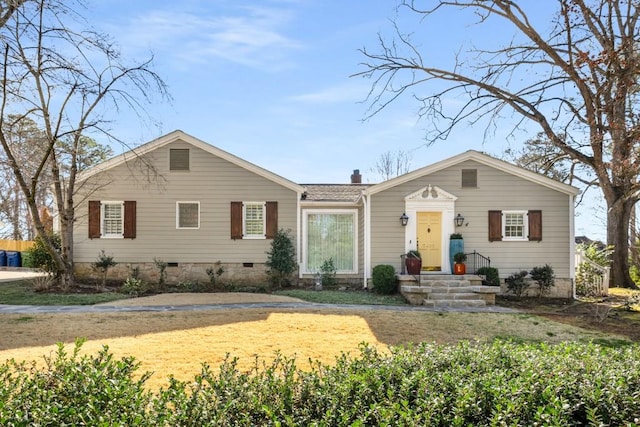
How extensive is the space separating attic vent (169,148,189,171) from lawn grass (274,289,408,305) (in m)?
5.13

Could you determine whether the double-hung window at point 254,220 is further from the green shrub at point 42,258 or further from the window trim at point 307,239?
the green shrub at point 42,258

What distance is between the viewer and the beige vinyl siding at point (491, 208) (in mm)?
16203

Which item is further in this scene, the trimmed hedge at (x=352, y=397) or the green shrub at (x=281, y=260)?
the green shrub at (x=281, y=260)

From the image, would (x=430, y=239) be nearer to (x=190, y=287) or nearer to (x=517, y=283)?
(x=517, y=283)

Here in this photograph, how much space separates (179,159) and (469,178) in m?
9.16

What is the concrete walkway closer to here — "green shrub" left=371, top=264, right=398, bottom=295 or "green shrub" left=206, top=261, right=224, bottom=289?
"green shrub" left=371, top=264, right=398, bottom=295

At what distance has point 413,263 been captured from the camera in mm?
15531

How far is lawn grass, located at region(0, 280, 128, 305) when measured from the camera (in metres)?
13.0

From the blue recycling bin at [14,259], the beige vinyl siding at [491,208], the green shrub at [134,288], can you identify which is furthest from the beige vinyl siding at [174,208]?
the blue recycling bin at [14,259]

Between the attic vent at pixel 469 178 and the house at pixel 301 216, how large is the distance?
0.03 meters

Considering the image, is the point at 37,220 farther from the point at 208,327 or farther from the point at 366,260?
the point at 366,260

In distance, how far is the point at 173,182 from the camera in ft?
56.3

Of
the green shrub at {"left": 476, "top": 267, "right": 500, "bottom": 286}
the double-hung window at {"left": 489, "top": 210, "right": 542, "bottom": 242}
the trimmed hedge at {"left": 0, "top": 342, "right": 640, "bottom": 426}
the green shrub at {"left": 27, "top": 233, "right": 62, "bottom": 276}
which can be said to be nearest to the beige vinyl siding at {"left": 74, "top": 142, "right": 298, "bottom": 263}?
the green shrub at {"left": 27, "top": 233, "right": 62, "bottom": 276}

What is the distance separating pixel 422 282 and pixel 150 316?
24.5ft
